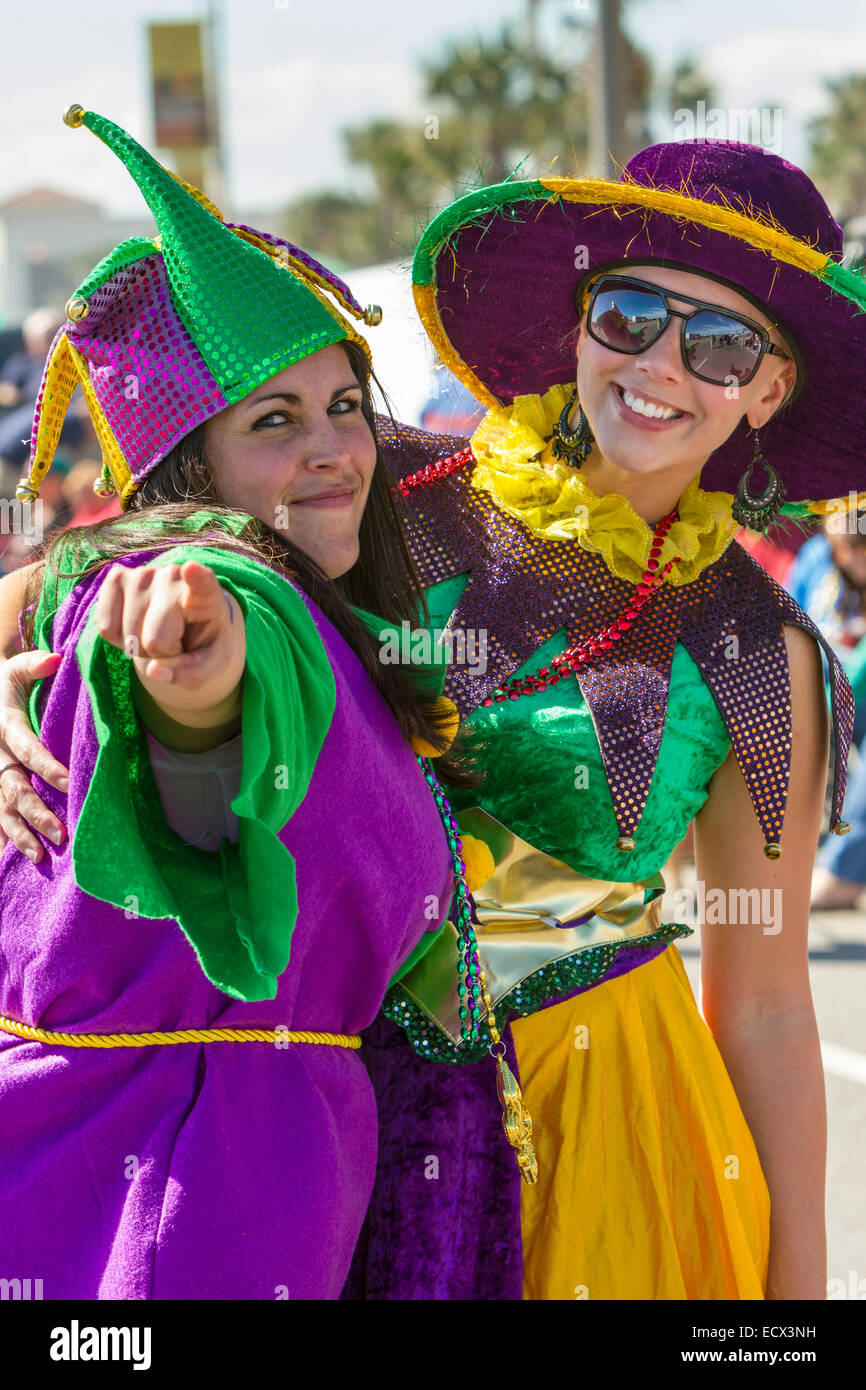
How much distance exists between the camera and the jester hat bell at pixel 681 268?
7.07 ft

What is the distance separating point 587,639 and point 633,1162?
0.73m

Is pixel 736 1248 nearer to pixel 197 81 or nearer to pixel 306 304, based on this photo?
pixel 306 304

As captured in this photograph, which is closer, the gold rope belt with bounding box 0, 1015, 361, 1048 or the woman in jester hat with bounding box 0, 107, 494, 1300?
the woman in jester hat with bounding box 0, 107, 494, 1300

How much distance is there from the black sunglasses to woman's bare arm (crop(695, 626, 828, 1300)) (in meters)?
0.44

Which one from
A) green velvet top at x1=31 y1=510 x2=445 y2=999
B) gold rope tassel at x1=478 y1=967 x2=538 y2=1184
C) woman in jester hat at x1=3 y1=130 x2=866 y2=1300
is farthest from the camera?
woman in jester hat at x1=3 y1=130 x2=866 y2=1300

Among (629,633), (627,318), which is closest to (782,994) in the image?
(629,633)

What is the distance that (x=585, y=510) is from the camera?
7.51ft

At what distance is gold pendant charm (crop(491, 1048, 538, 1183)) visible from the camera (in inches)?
76.2

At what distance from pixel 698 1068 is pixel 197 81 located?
19441 millimetres

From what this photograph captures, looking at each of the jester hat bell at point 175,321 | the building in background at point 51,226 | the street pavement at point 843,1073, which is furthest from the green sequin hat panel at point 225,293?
the building in background at point 51,226

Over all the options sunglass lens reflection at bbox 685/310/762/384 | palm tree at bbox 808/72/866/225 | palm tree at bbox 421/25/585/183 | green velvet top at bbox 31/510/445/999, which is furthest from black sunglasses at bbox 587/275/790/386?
palm tree at bbox 808/72/866/225

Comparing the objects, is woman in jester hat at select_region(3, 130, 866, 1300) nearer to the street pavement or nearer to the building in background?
the street pavement

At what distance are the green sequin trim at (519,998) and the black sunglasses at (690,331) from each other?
80 cm

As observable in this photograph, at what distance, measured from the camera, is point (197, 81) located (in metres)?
19.5
